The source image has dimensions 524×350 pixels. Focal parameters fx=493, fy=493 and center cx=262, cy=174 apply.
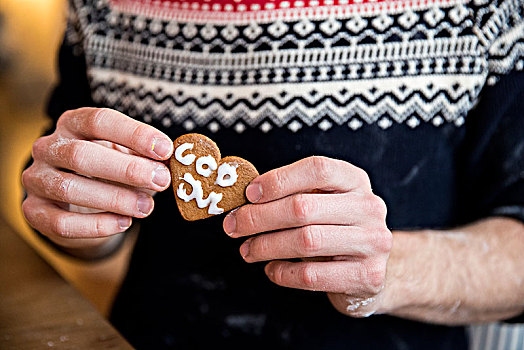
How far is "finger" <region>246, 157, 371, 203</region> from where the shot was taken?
55cm

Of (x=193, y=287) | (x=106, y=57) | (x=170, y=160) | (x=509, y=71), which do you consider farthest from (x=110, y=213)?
(x=509, y=71)

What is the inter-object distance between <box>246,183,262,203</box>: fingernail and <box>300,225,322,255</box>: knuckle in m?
0.07

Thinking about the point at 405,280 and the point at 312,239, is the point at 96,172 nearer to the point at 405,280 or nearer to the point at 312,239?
the point at 312,239

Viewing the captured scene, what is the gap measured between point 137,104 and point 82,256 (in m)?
0.29

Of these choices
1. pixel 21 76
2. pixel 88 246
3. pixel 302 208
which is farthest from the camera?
pixel 21 76

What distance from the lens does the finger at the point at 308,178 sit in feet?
1.80

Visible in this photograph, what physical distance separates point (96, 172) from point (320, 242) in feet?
0.91

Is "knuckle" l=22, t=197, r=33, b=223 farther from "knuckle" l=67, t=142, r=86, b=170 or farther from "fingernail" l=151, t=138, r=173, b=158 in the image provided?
"fingernail" l=151, t=138, r=173, b=158

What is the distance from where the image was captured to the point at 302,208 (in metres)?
0.54

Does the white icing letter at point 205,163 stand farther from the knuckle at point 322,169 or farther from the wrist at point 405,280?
the wrist at point 405,280

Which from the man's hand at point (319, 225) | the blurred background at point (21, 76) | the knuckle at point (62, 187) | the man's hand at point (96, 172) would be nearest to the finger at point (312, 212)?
the man's hand at point (319, 225)

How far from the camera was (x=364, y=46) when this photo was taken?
0.74 metres

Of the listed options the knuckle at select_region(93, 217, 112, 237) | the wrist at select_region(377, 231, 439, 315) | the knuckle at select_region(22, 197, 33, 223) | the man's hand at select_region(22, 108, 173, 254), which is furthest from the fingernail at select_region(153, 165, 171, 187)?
the wrist at select_region(377, 231, 439, 315)

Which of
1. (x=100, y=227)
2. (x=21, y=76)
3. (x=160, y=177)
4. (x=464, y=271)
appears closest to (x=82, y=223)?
(x=100, y=227)
